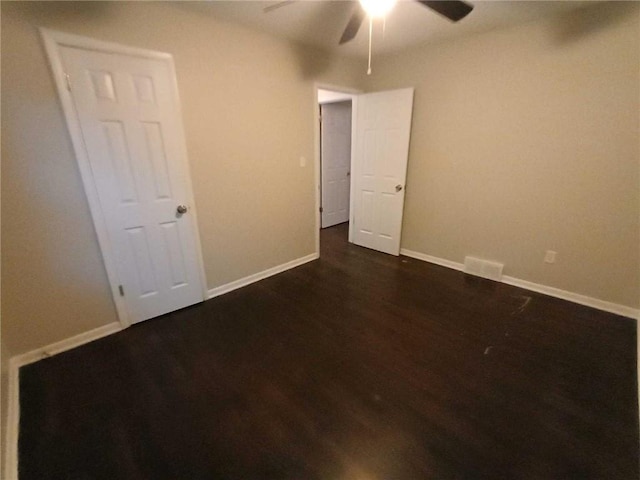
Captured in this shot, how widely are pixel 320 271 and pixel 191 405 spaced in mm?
1915

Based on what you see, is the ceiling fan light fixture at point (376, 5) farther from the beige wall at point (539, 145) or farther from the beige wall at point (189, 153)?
the beige wall at point (539, 145)

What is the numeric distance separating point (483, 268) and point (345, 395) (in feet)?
7.25

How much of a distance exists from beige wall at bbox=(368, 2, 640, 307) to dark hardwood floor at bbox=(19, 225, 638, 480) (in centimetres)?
54

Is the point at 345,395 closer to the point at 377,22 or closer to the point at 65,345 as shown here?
the point at 65,345

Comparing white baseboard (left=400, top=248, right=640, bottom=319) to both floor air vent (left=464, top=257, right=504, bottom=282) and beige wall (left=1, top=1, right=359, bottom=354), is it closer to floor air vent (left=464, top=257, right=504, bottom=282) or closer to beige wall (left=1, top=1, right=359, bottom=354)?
floor air vent (left=464, top=257, right=504, bottom=282)

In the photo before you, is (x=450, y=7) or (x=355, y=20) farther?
(x=355, y=20)

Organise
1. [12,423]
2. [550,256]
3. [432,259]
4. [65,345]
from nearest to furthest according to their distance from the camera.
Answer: [12,423]
[65,345]
[550,256]
[432,259]

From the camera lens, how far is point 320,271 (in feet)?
10.8

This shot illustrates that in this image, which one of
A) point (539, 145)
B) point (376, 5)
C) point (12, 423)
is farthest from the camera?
point (539, 145)

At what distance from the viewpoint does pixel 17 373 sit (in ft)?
5.97

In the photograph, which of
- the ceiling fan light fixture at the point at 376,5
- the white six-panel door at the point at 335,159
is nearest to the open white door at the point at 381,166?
the white six-panel door at the point at 335,159

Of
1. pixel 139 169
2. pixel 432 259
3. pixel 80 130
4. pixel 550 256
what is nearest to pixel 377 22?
pixel 139 169

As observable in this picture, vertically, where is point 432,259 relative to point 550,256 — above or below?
below

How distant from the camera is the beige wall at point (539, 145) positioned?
219cm
